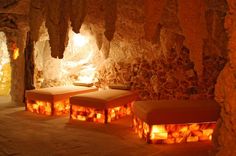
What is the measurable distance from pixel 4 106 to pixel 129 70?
7.61ft

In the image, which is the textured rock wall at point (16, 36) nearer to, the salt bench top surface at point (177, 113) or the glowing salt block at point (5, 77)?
the glowing salt block at point (5, 77)

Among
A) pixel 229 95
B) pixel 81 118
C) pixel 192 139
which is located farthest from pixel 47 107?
pixel 229 95

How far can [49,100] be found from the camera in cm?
561

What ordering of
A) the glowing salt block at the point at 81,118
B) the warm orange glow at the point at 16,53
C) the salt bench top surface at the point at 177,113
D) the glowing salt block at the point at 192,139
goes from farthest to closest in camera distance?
the warm orange glow at the point at 16,53 → the glowing salt block at the point at 81,118 → the glowing salt block at the point at 192,139 → the salt bench top surface at the point at 177,113

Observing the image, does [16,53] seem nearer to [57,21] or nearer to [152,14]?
[57,21]

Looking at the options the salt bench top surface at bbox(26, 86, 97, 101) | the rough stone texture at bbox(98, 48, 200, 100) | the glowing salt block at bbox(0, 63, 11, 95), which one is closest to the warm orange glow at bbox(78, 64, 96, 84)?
the rough stone texture at bbox(98, 48, 200, 100)

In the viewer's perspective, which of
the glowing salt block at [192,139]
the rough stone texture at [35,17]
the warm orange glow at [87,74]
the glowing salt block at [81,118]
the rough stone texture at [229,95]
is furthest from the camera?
the warm orange glow at [87,74]

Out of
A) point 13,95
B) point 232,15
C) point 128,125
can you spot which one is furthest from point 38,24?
point 232,15

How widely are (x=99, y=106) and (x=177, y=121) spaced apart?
4.62ft

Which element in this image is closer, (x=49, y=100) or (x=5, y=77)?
(x=49, y=100)

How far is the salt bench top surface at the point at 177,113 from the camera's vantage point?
404cm

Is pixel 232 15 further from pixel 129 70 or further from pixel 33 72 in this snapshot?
pixel 33 72

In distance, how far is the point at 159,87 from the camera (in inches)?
226

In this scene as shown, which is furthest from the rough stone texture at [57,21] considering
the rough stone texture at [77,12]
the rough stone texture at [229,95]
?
the rough stone texture at [229,95]
